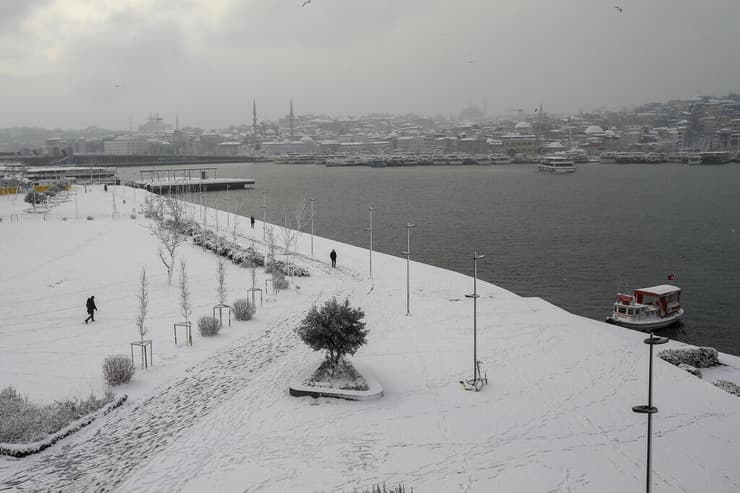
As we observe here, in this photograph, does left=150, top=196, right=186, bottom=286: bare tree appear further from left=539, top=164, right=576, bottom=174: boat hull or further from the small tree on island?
left=539, top=164, right=576, bottom=174: boat hull

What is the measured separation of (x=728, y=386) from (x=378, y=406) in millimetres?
6042

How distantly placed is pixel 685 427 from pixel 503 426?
2.49 meters

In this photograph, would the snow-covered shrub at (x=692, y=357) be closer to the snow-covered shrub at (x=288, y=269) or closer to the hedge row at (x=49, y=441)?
the snow-covered shrub at (x=288, y=269)

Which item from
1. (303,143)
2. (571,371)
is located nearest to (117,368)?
(571,371)

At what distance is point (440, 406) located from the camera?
29.0ft

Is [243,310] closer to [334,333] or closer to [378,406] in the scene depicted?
[334,333]

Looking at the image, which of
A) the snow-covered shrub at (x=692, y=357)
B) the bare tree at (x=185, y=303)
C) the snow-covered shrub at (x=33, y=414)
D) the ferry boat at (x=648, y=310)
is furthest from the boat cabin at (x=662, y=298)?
the snow-covered shrub at (x=33, y=414)

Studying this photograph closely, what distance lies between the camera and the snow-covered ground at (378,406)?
6.96m

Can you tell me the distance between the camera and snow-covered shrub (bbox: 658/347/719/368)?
39.5 feet

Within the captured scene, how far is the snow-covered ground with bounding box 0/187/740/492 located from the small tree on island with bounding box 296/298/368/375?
655mm

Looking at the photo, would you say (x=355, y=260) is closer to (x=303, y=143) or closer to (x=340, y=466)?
(x=340, y=466)

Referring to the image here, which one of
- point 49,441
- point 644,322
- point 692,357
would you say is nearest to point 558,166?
point 644,322

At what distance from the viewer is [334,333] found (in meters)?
9.52

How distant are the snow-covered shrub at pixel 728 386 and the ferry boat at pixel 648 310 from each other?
4145mm
